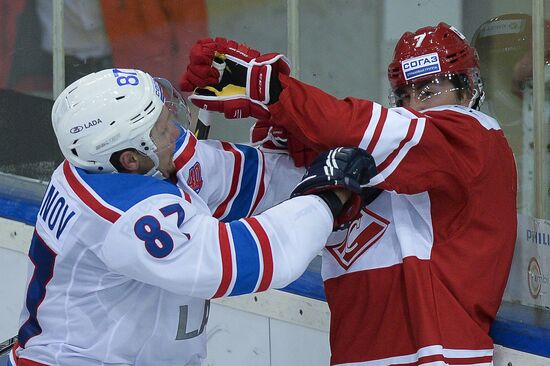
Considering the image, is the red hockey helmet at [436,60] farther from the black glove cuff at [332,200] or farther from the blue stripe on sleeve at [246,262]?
the blue stripe on sleeve at [246,262]

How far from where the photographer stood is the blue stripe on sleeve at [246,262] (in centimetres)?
202

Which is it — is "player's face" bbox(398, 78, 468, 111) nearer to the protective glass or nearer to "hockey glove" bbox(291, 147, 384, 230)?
"hockey glove" bbox(291, 147, 384, 230)

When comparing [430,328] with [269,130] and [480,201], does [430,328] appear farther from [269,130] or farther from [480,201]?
[269,130]

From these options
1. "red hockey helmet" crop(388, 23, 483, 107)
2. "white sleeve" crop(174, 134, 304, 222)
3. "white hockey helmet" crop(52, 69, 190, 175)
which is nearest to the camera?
"white hockey helmet" crop(52, 69, 190, 175)

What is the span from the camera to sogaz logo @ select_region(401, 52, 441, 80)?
2.32m

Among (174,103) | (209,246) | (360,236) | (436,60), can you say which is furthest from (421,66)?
(209,246)

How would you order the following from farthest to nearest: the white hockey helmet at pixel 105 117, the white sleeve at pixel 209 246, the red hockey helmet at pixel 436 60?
the red hockey helmet at pixel 436 60 < the white hockey helmet at pixel 105 117 < the white sleeve at pixel 209 246

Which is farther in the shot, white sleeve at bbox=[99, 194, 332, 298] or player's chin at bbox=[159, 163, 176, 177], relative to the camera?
player's chin at bbox=[159, 163, 176, 177]

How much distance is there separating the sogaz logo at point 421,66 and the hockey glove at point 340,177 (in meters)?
0.30

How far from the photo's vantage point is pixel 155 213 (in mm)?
1995

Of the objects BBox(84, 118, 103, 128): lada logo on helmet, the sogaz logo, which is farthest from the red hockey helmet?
BBox(84, 118, 103, 128): lada logo on helmet

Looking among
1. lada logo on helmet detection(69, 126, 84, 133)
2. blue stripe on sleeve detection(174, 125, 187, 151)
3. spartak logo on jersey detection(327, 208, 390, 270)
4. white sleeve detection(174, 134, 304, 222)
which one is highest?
lada logo on helmet detection(69, 126, 84, 133)

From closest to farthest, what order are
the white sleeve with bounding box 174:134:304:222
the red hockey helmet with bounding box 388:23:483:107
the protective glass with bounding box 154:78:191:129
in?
1. the protective glass with bounding box 154:78:191:129
2. the red hockey helmet with bounding box 388:23:483:107
3. the white sleeve with bounding box 174:134:304:222

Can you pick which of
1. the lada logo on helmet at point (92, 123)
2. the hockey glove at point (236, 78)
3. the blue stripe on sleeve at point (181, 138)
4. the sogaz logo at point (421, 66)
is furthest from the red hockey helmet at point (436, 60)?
the lada logo on helmet at point (92, 123)
